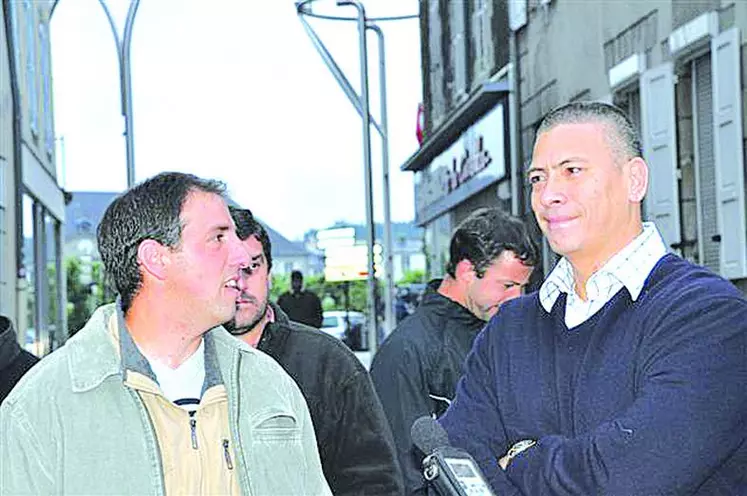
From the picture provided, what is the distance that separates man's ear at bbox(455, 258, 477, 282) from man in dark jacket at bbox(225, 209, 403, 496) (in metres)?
1.05

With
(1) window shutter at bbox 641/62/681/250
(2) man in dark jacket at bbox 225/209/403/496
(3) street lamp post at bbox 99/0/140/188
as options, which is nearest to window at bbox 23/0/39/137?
(3) street lamp post at bbox 99/0/140/188

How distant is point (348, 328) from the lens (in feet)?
109

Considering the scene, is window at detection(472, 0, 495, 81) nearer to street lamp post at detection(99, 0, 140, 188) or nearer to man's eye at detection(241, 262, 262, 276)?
street lamp post at detection(99, 0, 140, 188)

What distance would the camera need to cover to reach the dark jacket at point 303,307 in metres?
22.3

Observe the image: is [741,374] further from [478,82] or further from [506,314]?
[478,82]

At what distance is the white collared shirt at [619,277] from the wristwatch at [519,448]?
0.31 meters

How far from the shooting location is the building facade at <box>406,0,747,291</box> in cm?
1120

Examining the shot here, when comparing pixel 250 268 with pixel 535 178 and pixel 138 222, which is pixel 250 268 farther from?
pixel 535 178

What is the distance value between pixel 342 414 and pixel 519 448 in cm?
128

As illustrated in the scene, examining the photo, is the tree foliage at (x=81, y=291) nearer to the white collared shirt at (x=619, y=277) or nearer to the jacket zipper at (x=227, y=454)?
the jacket zipper at (x=227, y=454)

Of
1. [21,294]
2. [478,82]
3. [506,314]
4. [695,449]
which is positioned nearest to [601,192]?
[506,314]

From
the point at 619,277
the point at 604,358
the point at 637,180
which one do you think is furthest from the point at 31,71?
the point at 604,358

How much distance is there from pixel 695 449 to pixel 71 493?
145 cm

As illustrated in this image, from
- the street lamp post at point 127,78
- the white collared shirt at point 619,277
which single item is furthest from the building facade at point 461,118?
the white collared shirt at point 619,277
